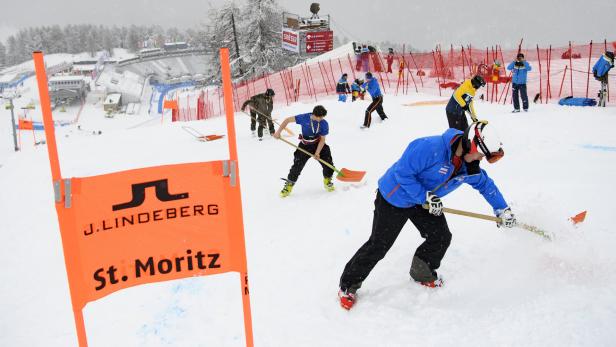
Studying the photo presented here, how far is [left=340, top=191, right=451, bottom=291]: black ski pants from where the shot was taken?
350cm

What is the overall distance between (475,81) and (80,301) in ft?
24.1

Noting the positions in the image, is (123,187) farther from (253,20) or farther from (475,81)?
(253,20)

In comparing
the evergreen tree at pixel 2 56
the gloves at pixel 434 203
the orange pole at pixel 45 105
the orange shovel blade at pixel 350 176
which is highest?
the evergreen tree at pixel 2 56

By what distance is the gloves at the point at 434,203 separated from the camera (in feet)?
10.8

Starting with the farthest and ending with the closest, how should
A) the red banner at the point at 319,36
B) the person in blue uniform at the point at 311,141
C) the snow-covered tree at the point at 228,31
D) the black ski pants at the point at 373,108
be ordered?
the snow-covered tree at the point at 228,31
the red banner at the point at 319,36
the black ski pants at the point at 373,108
the person in blue uniform at the point at 311,141

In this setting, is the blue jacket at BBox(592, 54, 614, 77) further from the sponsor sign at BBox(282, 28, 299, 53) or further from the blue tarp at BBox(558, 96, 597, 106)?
the sponsor sign at BBox(282, 28, 299, 53)

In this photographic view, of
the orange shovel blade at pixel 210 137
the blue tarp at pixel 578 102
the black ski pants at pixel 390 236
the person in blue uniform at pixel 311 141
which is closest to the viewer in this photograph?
the black ski pants at pixel 390 236

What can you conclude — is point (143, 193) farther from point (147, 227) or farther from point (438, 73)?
point (438, 73)

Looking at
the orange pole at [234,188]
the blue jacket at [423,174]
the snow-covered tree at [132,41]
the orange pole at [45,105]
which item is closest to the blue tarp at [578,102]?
the blue jacket at [423,174]

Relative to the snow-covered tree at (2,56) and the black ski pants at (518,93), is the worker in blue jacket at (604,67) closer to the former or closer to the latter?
the black ski pants at (518,93)

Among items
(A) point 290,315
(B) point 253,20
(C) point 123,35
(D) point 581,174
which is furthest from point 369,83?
(C) point 123,35

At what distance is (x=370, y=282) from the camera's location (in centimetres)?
416

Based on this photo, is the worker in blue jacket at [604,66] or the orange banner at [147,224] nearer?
the orange banner at [147,224]

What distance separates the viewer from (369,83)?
11.9 m
